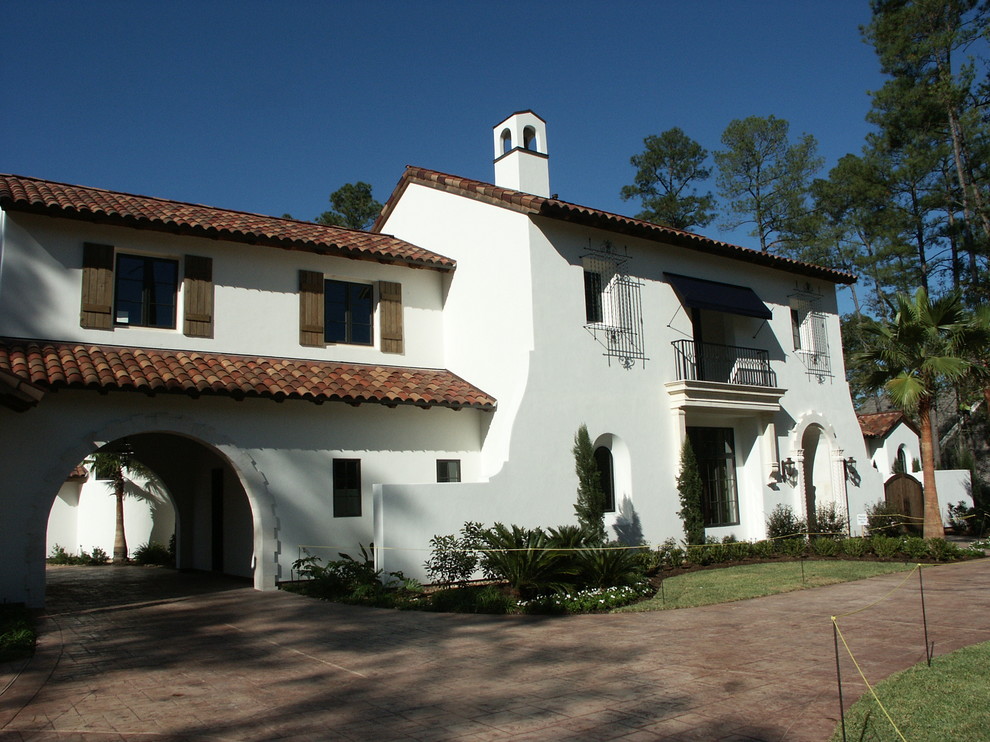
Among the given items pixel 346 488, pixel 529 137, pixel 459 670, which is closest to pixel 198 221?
pixel 346 488

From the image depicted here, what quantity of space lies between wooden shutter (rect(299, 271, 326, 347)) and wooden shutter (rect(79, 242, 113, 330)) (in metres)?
3.63

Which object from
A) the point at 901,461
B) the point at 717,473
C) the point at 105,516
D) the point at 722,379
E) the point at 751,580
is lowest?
the point at 751,580

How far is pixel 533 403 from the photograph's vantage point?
52.0 feet

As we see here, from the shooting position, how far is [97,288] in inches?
564

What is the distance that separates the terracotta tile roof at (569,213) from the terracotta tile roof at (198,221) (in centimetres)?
173

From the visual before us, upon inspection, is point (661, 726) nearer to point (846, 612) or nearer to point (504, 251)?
point (846, 612)

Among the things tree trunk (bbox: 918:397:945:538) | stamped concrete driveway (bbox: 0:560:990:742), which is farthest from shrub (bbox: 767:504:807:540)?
stamped concrete driveway (bbox: 0:560:990:742)

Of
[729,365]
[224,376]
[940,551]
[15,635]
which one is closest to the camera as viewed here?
[15,635]

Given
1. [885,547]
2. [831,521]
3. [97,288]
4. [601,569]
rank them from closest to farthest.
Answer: [601,569]
[97,288]
[885,547]
[831,521]

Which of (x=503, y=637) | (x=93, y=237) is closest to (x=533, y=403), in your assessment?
(x=503, y=637)

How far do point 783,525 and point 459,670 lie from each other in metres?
14.5

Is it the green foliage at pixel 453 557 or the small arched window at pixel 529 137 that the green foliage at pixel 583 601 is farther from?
the small arched window at pixel 529 137

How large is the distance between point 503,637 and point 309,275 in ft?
32.3

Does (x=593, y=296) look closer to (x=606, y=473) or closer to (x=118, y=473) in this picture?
(x=606, y=473)
